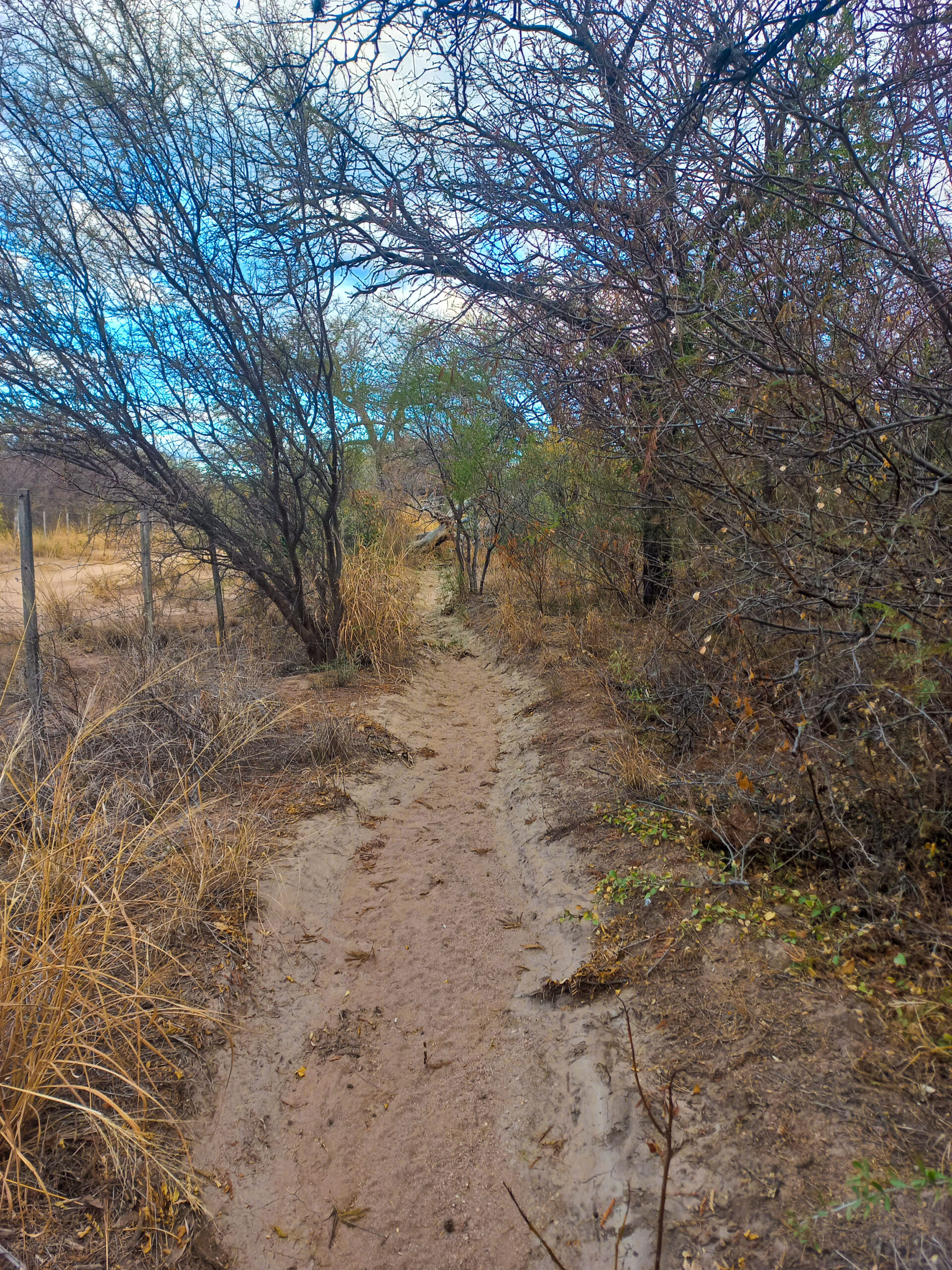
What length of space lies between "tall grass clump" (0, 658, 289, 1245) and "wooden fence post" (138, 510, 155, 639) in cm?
407

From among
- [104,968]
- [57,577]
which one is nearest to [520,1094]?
[104,968]

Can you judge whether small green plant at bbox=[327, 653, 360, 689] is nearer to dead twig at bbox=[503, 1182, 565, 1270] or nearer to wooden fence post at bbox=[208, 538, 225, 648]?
wooden fence post at bbox=[208, 538, 225, 648]

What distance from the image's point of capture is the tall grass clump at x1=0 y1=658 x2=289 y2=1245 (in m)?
2.17

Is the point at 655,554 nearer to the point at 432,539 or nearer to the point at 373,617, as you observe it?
the point at 373,617

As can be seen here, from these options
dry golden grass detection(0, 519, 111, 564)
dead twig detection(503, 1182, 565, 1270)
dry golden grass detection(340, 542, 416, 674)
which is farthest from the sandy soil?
dead twig detection(503, 1182, 565, 1270)

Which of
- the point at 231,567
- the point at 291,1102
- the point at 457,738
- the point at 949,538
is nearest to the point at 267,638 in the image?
the point at 231,567

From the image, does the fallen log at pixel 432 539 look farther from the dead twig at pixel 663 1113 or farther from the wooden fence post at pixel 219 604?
the dead twig at pixel 663 1113

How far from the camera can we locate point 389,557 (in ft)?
31.2

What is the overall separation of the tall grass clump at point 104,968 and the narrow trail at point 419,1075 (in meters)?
0.24

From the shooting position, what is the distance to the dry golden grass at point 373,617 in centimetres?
798

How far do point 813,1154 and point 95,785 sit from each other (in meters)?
3.77

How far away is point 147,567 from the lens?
27.2 feet

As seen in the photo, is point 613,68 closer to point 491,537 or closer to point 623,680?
point 623,680

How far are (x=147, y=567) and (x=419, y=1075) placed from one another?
273 inches
